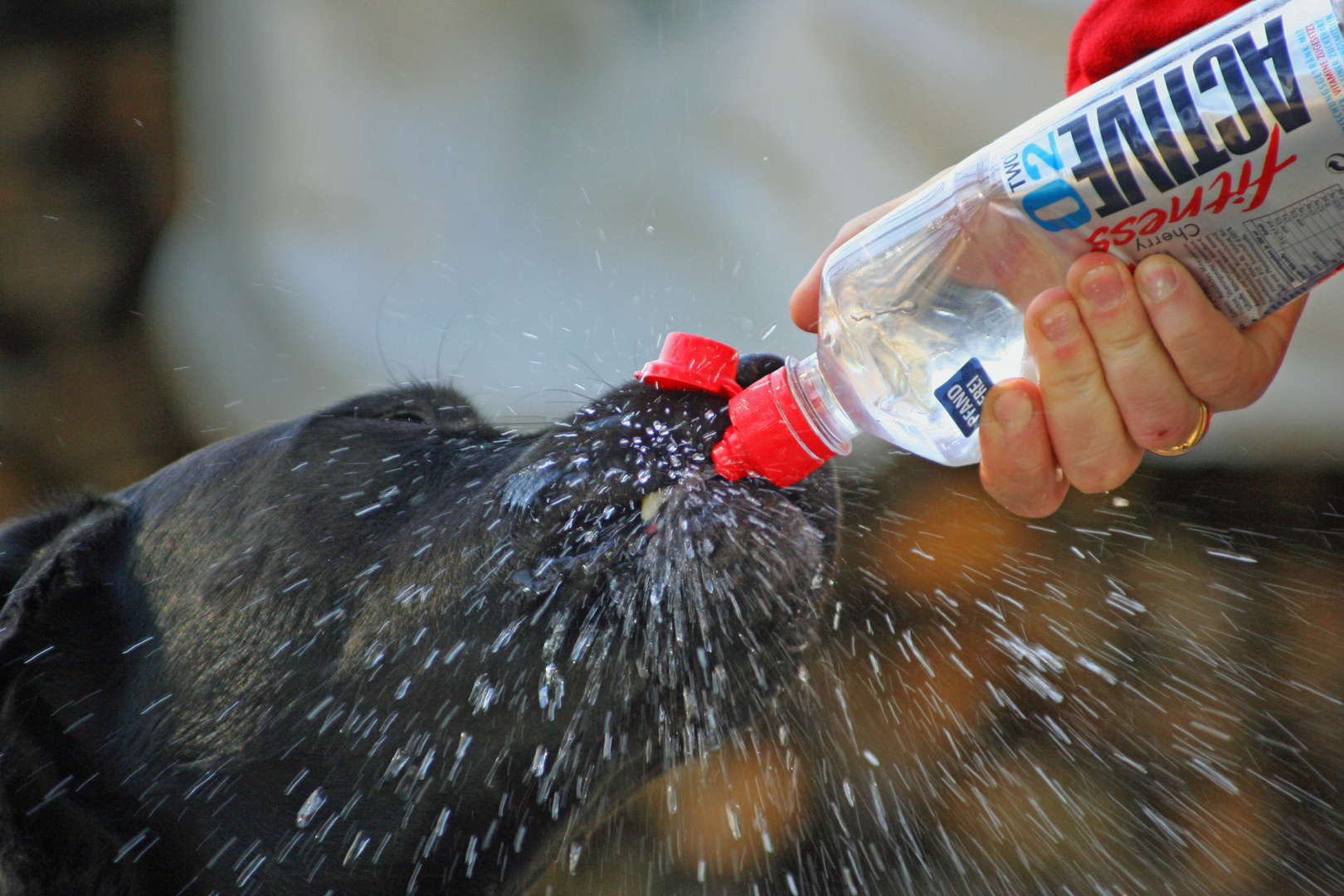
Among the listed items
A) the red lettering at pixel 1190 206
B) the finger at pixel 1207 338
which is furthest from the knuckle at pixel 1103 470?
the red lettering at pixel 1190 206

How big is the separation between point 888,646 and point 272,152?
231 cm

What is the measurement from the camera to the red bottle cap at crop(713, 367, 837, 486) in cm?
84

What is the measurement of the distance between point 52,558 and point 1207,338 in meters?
1.39

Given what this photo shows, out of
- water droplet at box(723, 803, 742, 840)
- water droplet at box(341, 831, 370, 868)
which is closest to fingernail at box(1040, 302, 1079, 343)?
water droplet at box(341, 831, 370, 868)

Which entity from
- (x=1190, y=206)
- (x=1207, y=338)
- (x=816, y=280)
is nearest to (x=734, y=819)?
(x=816, y=280)

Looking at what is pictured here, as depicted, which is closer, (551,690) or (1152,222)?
(1152,222)

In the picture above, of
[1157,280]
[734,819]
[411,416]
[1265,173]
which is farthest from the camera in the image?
[734,819]

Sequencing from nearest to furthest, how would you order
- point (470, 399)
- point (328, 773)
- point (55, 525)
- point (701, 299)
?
point (328, 773) < point (55, 525) < point (470, 399) < point (701, 299)

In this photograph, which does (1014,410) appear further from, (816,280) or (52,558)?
(52,558)

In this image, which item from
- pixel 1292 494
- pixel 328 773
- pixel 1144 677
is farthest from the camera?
pixel 1144 677

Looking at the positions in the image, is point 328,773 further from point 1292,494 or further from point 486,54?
point 486,54

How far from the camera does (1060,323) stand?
2.74 ft

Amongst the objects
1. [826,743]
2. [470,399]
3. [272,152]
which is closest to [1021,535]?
[826,743]

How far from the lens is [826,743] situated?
218 centimetres
